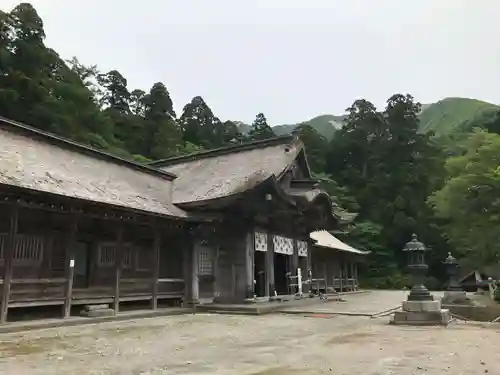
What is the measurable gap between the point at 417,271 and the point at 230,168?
10.4 m

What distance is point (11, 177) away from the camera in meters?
10.9

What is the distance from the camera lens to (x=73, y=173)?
1442 cm

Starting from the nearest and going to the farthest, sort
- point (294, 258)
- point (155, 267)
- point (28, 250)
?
point (28, 250) → point (155, 267) → point (294, 258)

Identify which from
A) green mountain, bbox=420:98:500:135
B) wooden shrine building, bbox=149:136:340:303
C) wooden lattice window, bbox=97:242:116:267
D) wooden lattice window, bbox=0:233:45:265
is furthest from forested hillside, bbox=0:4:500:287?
green mountain, bbox=420:98:500:135

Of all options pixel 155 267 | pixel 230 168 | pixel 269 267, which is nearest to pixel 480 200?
pixel 269 267

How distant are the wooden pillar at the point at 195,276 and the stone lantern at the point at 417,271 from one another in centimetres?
767

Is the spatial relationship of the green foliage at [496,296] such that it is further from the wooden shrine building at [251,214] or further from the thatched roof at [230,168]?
the thatched roof at [230,168]

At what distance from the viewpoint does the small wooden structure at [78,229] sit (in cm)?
1166

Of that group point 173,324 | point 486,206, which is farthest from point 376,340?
point 486,206

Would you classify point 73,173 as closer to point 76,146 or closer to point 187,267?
point 76,146

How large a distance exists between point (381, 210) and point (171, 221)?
3922 cm

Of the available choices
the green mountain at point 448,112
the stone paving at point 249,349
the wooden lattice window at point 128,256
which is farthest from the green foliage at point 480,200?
the green mountain at point 448,112

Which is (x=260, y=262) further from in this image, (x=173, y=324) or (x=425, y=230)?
(x=425, y=230)

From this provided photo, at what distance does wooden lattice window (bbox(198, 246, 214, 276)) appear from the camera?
17.5 meters
